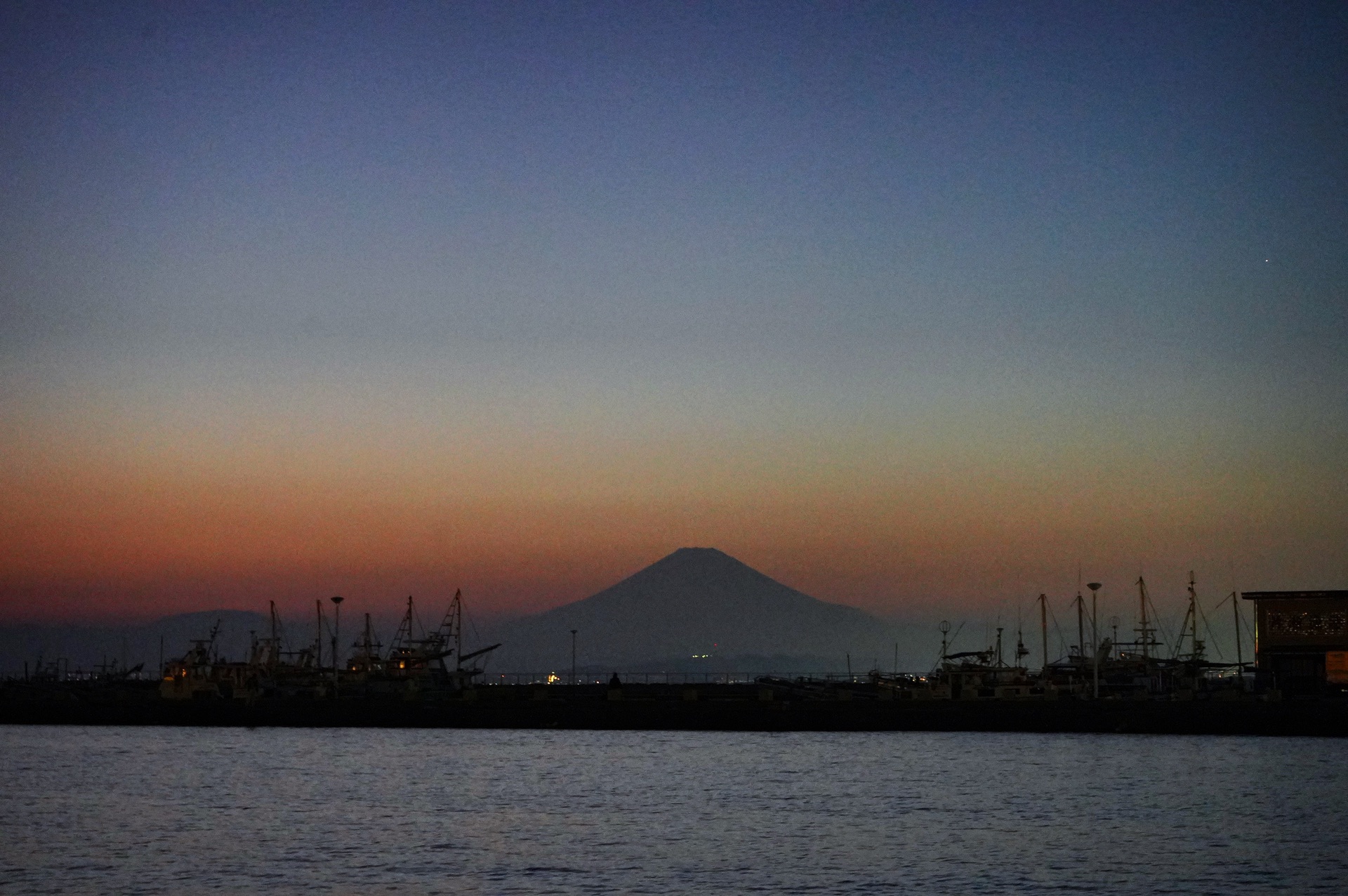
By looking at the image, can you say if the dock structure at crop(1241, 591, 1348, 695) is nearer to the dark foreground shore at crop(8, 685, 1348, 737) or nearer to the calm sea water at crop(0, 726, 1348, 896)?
the dark foreground shore at crop(8, 685, 1348, 737)

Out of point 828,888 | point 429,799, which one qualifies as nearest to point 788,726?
point 429,799

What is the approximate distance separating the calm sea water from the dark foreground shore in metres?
Answer: 3.57

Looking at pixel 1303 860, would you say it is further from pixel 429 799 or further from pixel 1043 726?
pixel 1043 726

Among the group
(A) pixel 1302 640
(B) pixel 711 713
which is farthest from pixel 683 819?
(A) pixel 1302 640

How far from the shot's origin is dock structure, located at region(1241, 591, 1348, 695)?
80.7m

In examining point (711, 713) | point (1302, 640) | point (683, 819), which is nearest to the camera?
point (683, 819)

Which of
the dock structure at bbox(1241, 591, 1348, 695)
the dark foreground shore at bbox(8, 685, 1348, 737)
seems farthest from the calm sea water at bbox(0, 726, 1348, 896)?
the dock structure at bbox(1241, 591, 1348, 695)

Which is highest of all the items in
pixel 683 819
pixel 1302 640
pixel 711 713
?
pixel 1302 640

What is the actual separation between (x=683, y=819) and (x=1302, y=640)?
49.7 metres

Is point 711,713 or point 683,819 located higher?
point 711,713

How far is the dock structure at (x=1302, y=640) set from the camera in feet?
265

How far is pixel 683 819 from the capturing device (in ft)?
150

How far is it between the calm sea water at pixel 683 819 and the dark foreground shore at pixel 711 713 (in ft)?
11.7

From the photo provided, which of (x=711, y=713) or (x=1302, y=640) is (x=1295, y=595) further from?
(x=711, y=713)
